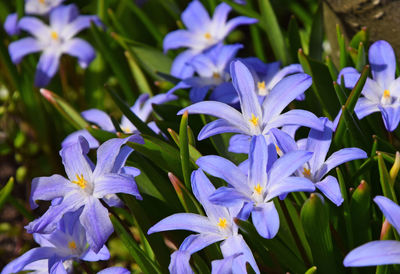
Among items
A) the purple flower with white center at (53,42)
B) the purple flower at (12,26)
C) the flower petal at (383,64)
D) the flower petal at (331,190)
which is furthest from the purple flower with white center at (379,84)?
the purple flower at (12,26)

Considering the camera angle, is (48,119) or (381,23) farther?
(48,119)

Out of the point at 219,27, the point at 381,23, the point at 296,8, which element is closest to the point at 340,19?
the point at 381,23

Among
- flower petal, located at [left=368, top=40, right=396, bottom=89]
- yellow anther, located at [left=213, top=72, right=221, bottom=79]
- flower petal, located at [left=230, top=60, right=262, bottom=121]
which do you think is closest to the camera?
flower petal, located at [left=230, top=60, right=262, bottom=121]

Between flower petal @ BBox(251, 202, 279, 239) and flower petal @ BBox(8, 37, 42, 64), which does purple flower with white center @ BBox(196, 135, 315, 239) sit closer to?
flower petal @ BBox(251, 202, 279, 239)

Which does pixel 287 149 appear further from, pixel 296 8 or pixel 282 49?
pixel 296 8

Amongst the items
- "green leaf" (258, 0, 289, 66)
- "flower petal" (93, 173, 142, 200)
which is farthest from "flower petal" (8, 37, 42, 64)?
"flower petal" (93, 173, 142, 200)

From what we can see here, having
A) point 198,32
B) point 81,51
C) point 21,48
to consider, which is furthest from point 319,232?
point 21,48
